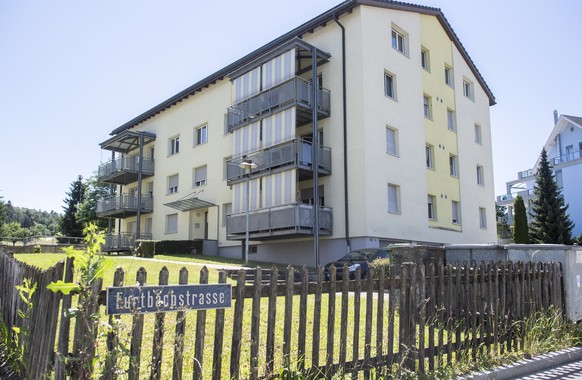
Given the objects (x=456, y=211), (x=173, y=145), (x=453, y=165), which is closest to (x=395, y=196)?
(x=456, y=211)

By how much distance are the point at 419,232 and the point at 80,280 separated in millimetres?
21893

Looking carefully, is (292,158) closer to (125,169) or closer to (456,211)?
(456,211)

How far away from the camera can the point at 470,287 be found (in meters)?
6.55

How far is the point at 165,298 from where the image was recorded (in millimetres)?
3869

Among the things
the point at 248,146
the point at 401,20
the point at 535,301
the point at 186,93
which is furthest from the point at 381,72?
the point at 535,301

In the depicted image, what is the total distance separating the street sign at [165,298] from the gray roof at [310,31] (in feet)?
67.6

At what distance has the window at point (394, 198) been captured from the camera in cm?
2292

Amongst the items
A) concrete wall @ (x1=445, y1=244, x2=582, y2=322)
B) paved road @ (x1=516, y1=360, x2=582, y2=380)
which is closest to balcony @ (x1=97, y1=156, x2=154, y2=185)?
concrete wall @ (x1=445, y1=244, x2=582, y2=322)

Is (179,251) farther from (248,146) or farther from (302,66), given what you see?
(302,66)

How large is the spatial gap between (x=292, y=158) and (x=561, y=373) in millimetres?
16362

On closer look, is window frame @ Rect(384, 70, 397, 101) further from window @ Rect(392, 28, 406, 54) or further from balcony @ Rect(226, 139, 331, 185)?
balcony @ Rect(226, 139, 331, 185)

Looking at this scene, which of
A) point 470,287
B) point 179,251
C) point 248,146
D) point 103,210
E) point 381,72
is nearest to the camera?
point 470,287

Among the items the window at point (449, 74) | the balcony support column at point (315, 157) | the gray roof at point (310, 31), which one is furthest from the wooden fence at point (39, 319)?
the window at point (449, 74)

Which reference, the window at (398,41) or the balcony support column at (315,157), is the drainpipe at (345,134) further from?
the window at (398,41)
